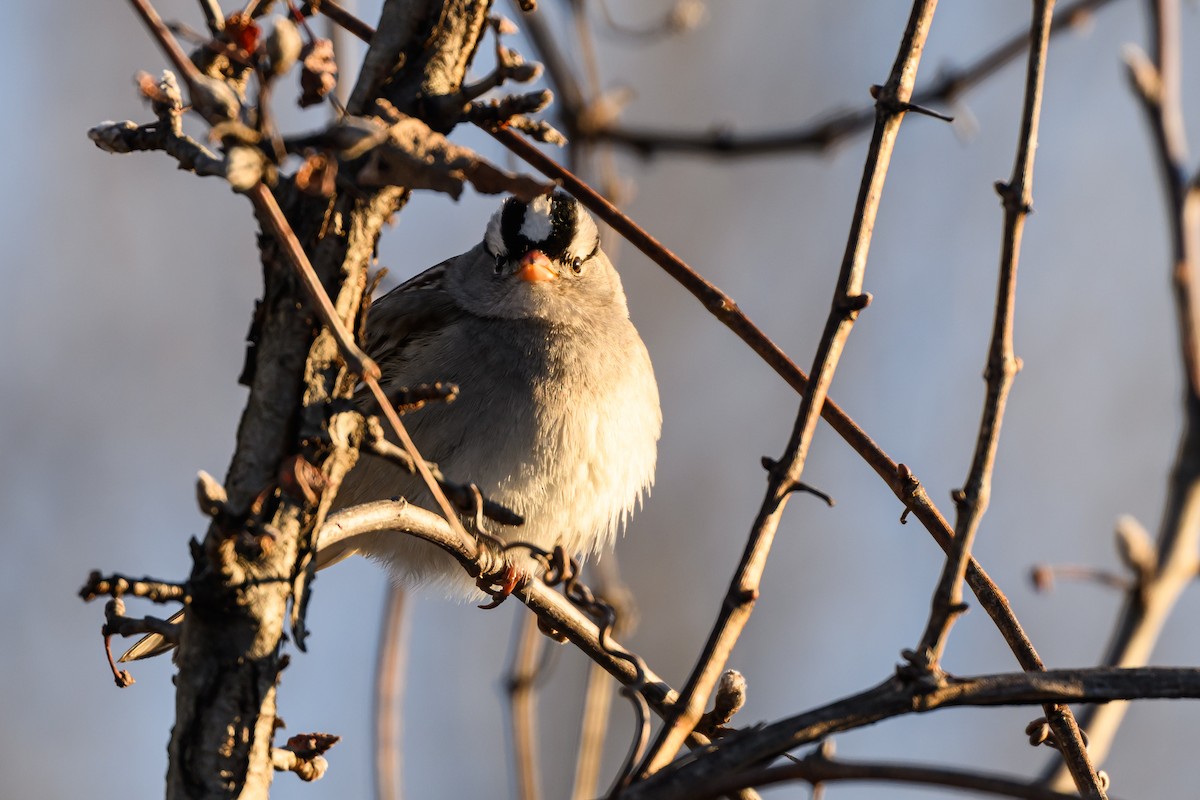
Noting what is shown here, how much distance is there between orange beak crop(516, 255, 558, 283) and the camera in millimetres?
4527

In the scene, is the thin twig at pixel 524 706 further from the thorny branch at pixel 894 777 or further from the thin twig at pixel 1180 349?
the thorny branch at pixel 894 777

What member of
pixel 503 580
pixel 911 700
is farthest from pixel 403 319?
pixel 911 700

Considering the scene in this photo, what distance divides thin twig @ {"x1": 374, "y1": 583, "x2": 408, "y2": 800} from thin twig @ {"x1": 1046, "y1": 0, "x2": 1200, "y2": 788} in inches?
67.8

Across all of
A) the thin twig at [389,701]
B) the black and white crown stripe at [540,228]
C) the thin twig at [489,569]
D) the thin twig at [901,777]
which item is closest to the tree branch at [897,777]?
the thin twig at [901,777]

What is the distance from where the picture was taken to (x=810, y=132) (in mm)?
4441

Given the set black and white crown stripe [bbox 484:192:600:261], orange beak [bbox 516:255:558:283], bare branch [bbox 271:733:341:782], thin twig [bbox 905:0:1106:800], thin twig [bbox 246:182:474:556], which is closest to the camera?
thin twig [bbox 246:182:474:556]

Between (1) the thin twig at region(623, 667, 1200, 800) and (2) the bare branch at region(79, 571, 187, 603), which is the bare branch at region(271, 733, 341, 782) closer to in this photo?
(2) the bare branch at region(79, 571, 187, 603)

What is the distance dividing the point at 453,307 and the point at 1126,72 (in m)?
2.26

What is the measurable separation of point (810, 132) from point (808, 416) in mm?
2768

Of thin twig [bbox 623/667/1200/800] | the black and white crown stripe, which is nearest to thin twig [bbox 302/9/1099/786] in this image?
thin twig [bbox 623/667/1200/800]

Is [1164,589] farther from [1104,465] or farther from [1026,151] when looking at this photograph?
[1104,465]

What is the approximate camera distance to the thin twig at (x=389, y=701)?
3418mm

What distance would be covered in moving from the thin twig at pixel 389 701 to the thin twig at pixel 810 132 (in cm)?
185

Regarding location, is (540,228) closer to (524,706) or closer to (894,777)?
(524,706)
